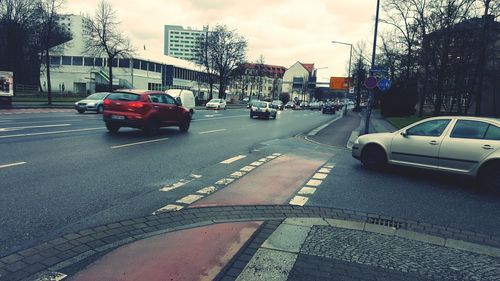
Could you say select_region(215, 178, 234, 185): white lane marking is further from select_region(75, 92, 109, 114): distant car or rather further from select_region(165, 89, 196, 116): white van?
select_region(75, 92, 109, 114): distant car

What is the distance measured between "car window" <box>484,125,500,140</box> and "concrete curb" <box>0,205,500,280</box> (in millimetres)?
3371

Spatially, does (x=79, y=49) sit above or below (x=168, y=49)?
below

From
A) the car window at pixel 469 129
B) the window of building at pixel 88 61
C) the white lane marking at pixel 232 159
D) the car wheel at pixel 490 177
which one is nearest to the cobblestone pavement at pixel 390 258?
the car wheel at pixel 490 177

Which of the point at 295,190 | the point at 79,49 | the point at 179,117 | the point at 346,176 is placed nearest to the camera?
the point at 295,190

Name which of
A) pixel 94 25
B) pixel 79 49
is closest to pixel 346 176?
pixel 94 25

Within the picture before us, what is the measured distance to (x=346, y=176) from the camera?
8.52 metres

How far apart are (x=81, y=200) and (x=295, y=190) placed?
355 centimetres

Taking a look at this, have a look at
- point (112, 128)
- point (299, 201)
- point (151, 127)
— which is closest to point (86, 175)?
point (299, 201)

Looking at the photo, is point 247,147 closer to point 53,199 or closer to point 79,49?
point 53,199

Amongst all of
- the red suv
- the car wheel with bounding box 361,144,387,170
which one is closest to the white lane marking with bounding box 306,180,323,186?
the car wheel with bounding box 361,144,387,170

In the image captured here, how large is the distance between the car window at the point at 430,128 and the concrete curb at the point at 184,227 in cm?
375

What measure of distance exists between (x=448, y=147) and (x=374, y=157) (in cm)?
180

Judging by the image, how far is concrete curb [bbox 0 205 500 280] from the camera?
3.61 meters

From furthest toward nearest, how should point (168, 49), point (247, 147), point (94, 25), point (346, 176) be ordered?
1. point (168, 49)
2. point (94, 25)
3. point (247, 147)
4. point (346, 176)
